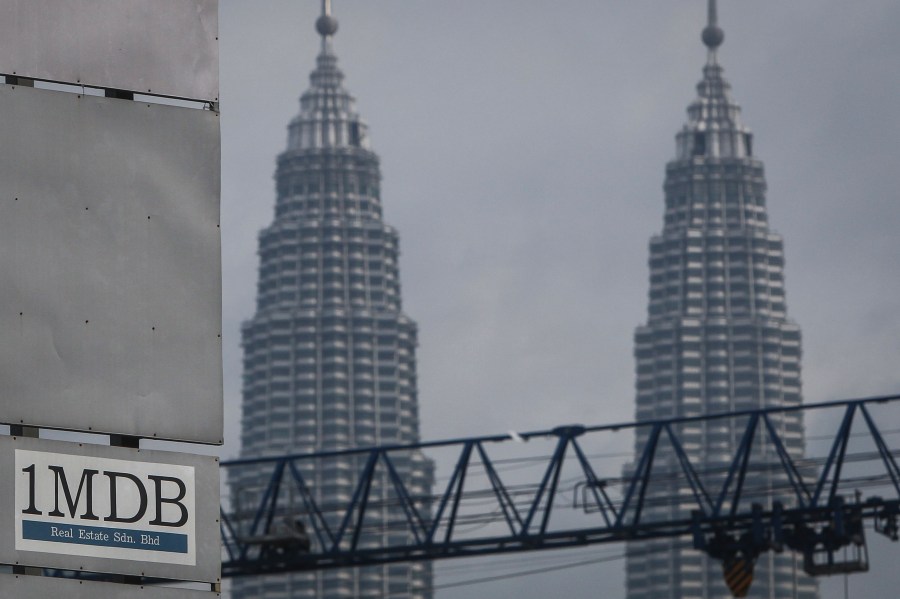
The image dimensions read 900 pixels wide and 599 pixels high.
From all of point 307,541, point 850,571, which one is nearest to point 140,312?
point 850,571

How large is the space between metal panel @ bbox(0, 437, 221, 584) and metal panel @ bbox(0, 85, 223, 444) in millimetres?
317

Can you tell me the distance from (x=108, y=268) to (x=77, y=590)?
2715 mm

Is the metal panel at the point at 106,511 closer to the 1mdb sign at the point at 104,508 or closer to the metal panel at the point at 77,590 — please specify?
the 1mdb sign at the point at 104,508

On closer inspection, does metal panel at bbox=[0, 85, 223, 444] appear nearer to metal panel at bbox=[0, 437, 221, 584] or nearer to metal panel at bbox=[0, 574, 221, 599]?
metal panel at bbox=[0, 437, 221, 584]

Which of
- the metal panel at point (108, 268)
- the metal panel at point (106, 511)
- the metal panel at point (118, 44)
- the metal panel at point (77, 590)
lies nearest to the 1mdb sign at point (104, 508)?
the metal panel at point (106, 511)

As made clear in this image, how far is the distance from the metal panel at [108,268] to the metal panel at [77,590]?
1.28 metres

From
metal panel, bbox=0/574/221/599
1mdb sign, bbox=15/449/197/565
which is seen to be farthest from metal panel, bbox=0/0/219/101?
metal panel, bbox=0/574/221/599

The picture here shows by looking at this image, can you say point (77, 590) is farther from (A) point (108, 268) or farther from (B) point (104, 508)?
(A) point (108, 268)

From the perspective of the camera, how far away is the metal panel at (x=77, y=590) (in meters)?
16.6

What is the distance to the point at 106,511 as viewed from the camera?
1681 cm

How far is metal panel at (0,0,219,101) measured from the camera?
1745 cm

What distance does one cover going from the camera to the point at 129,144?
17719 millimetres

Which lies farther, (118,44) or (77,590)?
(118,44)

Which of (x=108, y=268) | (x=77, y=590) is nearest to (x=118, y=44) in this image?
(x=108, y=268)
